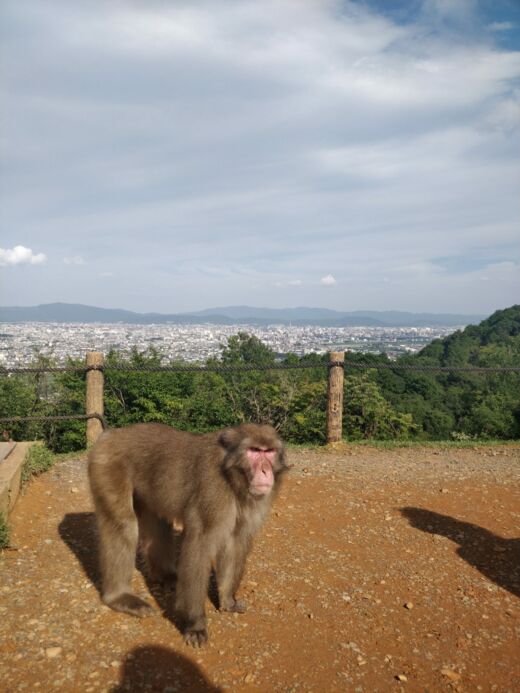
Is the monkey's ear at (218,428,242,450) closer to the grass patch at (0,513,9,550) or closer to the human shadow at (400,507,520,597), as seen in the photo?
the grass patch at (0,513,9,550)

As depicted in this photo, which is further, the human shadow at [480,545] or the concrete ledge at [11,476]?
the concrete ledge at [11,476]

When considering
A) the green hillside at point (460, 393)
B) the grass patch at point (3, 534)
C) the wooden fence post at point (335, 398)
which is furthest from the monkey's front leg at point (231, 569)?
the green hillside at point (460, 393)

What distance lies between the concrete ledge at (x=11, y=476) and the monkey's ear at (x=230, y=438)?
7.71 feet

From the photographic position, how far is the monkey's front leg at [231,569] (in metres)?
3.50

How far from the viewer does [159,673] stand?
9.80ft

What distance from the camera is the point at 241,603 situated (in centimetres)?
369

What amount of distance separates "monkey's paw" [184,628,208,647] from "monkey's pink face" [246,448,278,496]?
33.6 inches

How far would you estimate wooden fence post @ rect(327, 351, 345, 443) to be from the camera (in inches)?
321

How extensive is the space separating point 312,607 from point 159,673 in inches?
45.4

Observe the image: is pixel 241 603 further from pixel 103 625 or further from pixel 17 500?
pixel 17 500

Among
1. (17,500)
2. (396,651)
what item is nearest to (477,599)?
(396,651)

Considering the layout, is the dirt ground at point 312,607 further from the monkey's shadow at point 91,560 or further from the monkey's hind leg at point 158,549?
the monkey's hind leg at point 158,549

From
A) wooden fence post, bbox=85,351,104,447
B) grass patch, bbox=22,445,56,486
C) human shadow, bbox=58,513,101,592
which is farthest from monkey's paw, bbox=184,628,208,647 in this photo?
wooden fence post, bbox=85,351,104,447

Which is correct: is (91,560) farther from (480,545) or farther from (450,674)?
(480,545)
